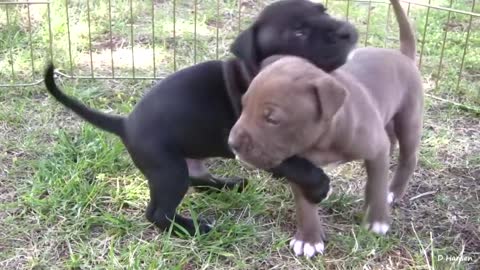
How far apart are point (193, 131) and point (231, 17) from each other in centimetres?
215

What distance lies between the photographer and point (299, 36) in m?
2.31

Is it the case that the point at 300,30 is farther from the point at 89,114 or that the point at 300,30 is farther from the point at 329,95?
the point at 89,114

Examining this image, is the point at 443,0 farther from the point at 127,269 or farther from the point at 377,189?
the point at 127,269

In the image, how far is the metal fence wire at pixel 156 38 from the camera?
373cm

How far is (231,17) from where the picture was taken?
445 centimetres

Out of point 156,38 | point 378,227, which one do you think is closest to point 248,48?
point 378,227

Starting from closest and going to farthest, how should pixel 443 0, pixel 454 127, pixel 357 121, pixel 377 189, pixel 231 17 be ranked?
1. pixel 357 121
2. pixel 377 189
3. pixel 454 127
4. pixel 231 17
5. pixel 443 0

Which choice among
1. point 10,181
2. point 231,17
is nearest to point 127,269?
point 10,181

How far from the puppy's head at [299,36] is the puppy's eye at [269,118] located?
1.21 ft

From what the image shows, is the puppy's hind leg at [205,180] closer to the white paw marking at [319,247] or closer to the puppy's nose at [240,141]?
the white paw marking at [319,247]

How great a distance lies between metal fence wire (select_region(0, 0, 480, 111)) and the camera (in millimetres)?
3729

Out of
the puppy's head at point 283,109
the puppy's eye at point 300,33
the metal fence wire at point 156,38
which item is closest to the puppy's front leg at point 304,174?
the puppy's head at point 283,109

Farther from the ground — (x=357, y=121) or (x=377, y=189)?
(x=357, y=121)

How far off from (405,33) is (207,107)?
82 centimetres
